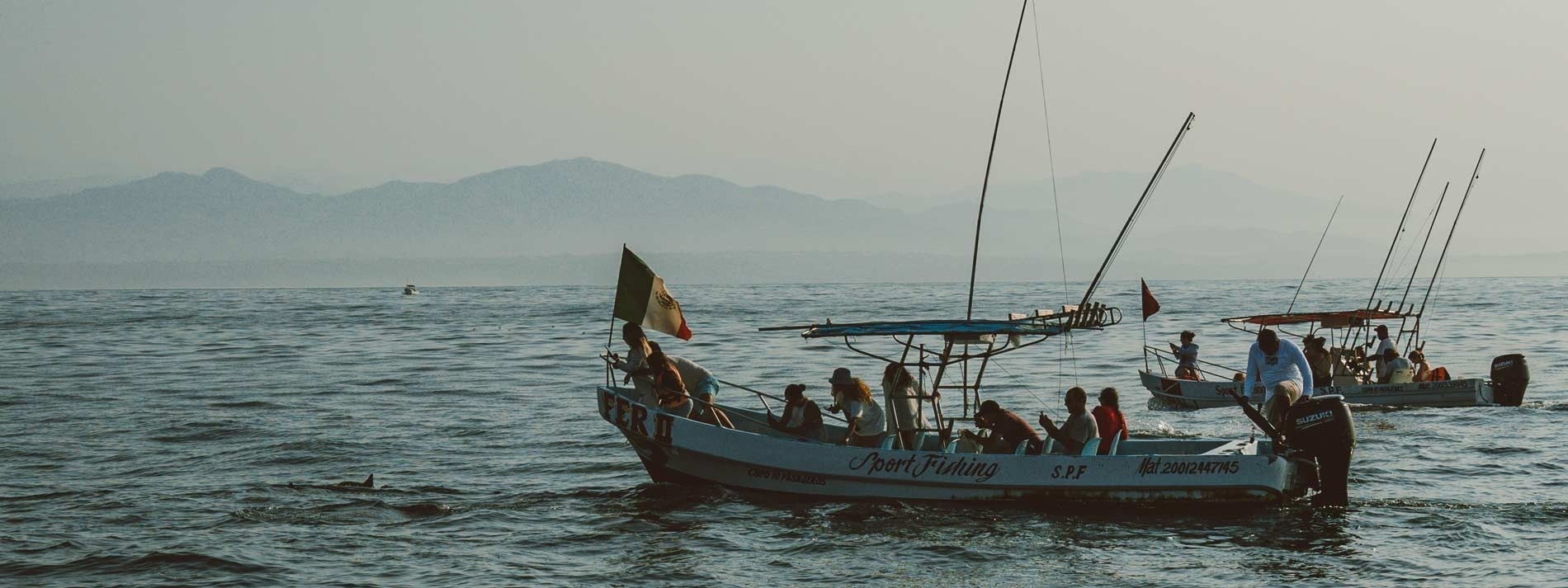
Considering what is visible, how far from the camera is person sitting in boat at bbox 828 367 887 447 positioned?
19594 millimetres

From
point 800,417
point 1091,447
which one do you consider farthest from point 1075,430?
point 800,417

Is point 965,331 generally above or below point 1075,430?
above

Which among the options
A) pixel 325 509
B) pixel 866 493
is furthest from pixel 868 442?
pixel 325 509

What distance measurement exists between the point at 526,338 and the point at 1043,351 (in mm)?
31428

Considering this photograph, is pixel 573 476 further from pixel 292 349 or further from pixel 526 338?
pixel 526 338

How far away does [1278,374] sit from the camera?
2017 centimetres

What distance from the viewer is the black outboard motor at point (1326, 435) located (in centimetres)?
1819

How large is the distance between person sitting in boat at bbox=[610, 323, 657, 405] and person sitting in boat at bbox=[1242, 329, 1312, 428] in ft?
27.4

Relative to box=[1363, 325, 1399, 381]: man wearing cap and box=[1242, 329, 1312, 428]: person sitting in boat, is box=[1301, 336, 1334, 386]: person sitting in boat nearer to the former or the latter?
box=[1363, 325, 1399, 381]: man wearing cap

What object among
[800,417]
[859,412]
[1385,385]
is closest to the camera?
[859,412]

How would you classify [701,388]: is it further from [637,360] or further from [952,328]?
[952,328]

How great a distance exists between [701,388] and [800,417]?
157 cm

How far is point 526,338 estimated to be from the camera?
270ft

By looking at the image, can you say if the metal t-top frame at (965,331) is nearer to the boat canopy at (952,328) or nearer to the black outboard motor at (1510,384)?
the boat canopy at (952,328)
